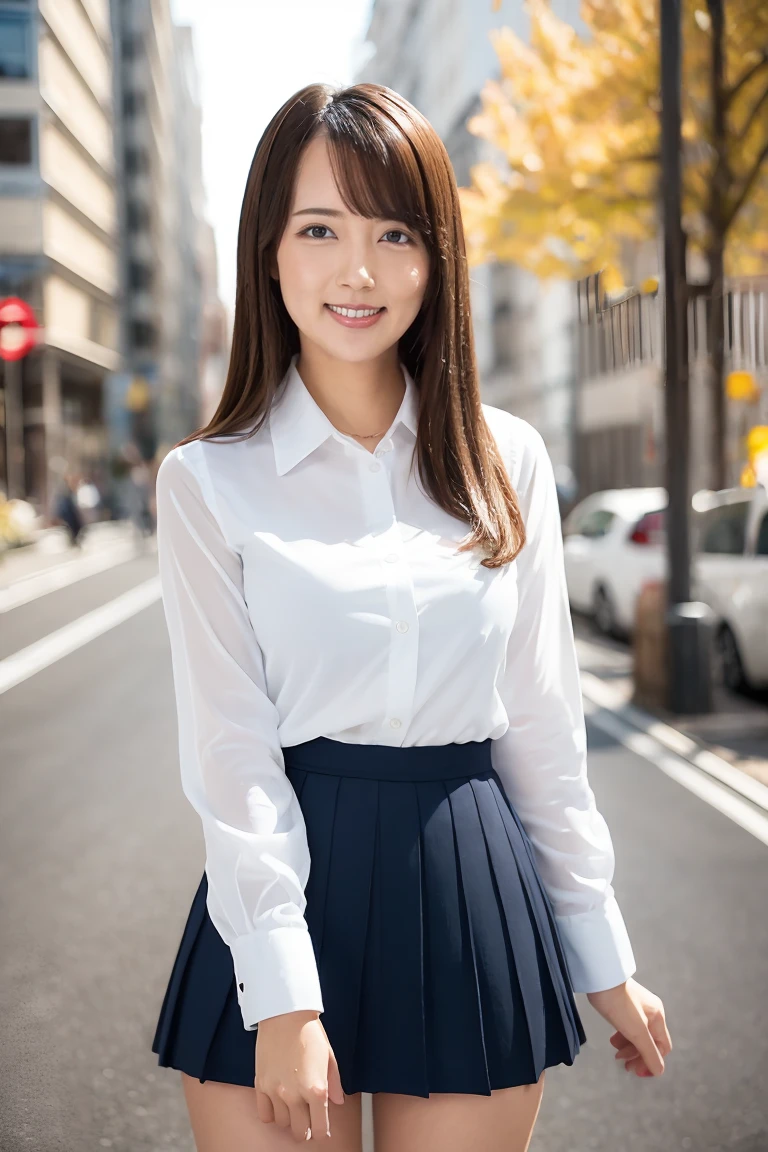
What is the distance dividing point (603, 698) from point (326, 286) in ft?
24.6

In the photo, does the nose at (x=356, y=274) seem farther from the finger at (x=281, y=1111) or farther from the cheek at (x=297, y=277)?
the finger at (x=281, y=1111)

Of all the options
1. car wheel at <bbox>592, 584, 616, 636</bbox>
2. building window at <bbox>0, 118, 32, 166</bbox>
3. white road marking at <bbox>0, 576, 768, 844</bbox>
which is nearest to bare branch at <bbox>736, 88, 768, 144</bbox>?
car wheel at <bbox>592, 584, 616, 636</bbox>

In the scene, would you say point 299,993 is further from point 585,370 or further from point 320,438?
point 585,370

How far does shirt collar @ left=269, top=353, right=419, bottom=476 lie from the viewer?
5.28ft

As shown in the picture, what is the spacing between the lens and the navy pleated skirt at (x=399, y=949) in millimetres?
1504

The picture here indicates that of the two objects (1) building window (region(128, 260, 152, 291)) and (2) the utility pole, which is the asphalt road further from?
(1) building window (region(128, 260, 152, 291))

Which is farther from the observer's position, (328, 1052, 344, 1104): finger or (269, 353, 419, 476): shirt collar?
(269, 353, 419, 476): shirt collar

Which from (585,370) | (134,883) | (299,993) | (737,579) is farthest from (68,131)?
(585,370)

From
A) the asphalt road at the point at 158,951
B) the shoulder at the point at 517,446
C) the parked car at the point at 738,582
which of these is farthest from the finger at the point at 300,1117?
the parked car at the point at 738,582

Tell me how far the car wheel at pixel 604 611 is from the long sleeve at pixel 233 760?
10557 millimetres

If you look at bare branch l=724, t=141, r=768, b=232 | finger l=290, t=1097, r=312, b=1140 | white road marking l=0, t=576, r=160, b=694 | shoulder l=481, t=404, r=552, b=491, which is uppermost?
bare branch l=724, t=141, r=768, b=232

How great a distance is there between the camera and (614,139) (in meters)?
12.1

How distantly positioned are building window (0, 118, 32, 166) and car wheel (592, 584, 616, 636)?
882 cm

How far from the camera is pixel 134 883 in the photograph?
4.77m
